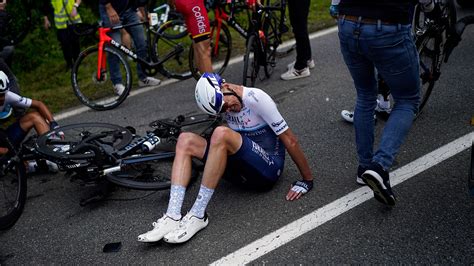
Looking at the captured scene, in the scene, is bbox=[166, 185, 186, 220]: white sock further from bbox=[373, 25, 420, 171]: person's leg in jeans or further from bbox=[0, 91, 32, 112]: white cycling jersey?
bbox=[0, 91, 32, 112]: white cycling jersey

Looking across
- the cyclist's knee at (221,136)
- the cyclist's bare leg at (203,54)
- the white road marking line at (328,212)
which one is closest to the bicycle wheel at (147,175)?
the cyclist's knee at (221,136)

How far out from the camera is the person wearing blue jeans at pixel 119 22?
20.6 ft

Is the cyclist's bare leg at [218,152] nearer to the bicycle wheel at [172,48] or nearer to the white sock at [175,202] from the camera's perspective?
the white sock at [175,202]

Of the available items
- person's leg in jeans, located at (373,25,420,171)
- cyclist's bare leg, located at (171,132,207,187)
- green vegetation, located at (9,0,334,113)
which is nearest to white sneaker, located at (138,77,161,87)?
green vegetation, located at (9,0,334,113)

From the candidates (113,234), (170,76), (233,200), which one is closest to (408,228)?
(233,200)

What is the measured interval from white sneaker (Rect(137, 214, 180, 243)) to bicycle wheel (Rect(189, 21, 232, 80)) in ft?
10.9

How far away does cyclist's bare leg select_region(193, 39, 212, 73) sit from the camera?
5.70m

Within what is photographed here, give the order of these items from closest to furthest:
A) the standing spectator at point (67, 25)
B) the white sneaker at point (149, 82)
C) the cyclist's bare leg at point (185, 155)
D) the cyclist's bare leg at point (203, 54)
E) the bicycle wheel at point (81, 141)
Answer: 1. the cyclist's bare leg at point (185, 155)
2. the bicycle wheel at point (81, 141)
3. the cyclist's bare leg at point (203, 54)
4. the white sneaker at point (149, 82)
5. the standing spectator at point (67, 25)

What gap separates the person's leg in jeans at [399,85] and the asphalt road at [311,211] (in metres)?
0.46

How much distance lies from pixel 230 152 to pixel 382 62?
1168mm

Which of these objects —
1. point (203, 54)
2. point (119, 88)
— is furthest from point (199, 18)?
point (119, 88)

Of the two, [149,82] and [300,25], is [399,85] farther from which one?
[149,82]

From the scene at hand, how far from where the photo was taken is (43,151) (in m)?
4.07

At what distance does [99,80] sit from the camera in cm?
648
